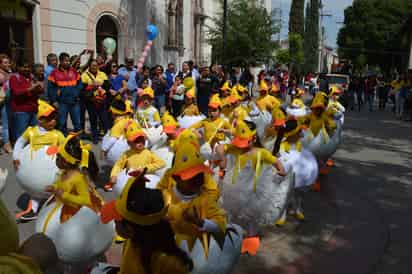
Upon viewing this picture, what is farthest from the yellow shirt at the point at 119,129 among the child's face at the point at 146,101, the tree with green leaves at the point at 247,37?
the tree with green leaves at the point at 247,37

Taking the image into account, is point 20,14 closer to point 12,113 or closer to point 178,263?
point 12,113

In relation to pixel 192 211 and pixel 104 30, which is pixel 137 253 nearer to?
pixel 192 211

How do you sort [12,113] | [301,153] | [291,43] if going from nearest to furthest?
[301,153] → [12,113] → [291,43]

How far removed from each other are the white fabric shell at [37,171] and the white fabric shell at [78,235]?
137cm

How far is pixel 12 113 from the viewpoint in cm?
860

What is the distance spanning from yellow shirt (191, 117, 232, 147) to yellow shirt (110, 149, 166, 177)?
1559mm

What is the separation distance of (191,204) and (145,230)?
0.76 meters

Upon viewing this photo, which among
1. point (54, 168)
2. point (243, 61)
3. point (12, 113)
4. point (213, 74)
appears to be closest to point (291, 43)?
point (243, 61)

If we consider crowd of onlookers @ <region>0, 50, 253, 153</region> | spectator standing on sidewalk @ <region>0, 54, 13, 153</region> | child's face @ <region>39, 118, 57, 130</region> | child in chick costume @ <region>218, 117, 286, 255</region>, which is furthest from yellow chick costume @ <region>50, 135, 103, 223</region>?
spectator standing on sidewalk @ <region>0, 54, 13, 153</region>

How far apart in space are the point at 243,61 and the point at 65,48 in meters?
10.6

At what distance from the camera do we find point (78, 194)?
12.3 feet

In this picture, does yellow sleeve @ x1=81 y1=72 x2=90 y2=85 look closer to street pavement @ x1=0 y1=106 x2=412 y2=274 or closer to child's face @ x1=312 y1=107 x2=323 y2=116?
street pavement @ x1=0 y1=106 x2=412 y2=274

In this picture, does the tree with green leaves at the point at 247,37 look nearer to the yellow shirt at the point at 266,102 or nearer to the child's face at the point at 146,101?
the yellow shirt at the point at 266,102

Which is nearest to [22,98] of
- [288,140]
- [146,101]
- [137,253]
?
[146,101]
